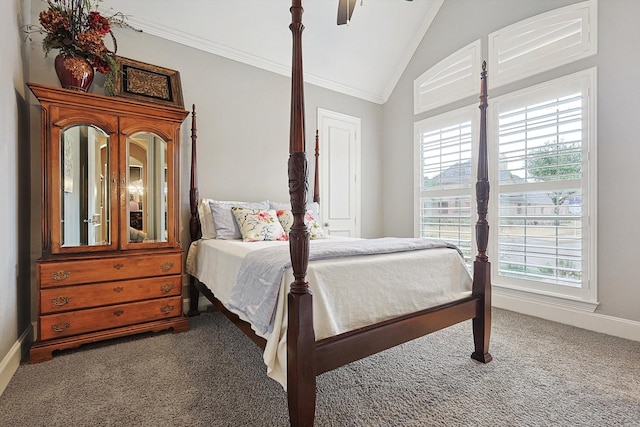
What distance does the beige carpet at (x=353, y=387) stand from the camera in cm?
147

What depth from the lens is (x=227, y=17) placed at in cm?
311

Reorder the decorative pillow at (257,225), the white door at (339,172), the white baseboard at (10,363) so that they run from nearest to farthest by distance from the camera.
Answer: the white baseboard at (10,363) < the decorative pillow at (257,225) < the white door at (339,172)

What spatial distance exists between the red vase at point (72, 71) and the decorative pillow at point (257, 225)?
4.83ft

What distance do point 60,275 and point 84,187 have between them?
0.64 meters

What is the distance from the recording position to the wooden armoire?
6.88 feet

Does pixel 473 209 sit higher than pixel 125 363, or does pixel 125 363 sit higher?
pixel 473 209

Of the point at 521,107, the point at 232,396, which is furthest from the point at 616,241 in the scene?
the point at 232,396

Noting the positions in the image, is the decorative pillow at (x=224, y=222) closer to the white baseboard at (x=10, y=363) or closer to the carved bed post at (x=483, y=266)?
the white baseboard at (x=10, y=363)

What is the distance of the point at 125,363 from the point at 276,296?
138 cm

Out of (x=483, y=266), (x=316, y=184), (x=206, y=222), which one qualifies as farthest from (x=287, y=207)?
(x=483, y=266)

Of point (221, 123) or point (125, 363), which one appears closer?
point (125, 363)

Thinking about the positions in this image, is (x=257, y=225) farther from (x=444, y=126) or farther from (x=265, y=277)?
(x=444, y=126)

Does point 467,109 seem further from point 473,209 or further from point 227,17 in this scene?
point 227,17

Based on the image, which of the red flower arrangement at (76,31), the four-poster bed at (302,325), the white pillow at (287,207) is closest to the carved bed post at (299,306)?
the four-poster bed at (302,325)
